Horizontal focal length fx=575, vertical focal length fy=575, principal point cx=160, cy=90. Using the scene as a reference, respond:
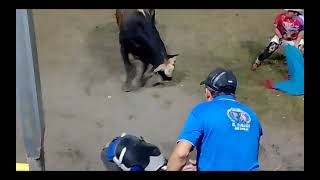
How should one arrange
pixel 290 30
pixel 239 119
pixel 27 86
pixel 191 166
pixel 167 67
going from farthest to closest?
1. pixel 290 30
2. pixel 167 67
3. pixel 191 166
4. pixel 239 119
5. pixel 27 86

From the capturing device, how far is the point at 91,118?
6832 millimetres

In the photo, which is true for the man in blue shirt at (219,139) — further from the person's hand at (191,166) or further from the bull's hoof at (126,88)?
the bull's hoof at (126,88)

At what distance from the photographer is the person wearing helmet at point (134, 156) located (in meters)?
4.41

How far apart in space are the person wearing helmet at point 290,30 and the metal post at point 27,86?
4456mm

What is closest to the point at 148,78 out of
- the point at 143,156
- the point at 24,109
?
the point at 143,156

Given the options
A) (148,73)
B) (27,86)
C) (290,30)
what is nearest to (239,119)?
(27,86)

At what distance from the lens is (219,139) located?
4113 millimetres

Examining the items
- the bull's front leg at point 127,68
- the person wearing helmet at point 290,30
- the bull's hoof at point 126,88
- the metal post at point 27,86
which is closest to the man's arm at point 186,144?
the metal post at point 27,86

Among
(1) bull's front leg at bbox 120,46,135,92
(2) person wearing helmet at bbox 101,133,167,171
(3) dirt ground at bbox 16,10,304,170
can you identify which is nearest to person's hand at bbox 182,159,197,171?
(2) person wearing helmet at bbox 101,133,167,171

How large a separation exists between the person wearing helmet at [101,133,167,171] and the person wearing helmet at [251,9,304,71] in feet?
12.1

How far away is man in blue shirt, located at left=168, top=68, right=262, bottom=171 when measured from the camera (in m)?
4.10

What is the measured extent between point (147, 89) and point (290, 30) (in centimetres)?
207

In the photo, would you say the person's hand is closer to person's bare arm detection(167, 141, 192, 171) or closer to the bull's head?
person's bare arm detection(167, 141, 192, 171)

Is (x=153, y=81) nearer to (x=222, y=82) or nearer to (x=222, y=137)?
(x=222, y=82)
